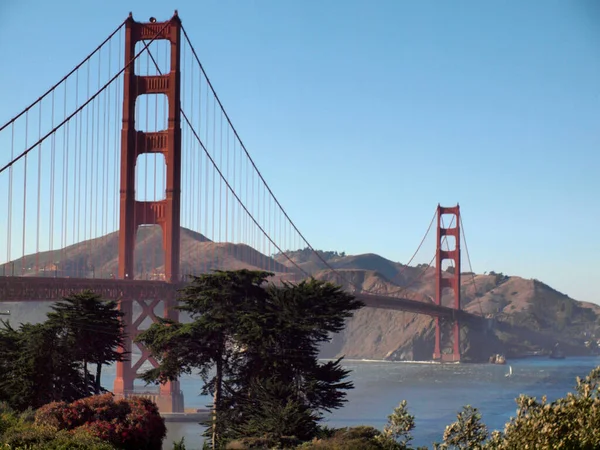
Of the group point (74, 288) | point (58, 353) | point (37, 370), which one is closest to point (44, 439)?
point (37, 370)

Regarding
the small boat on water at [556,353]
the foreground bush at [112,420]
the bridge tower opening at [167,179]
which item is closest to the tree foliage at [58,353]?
the foreground bush at [112,420]

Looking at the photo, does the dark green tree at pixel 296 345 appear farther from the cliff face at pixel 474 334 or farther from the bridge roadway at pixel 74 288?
the cliff face at pixel 474 334

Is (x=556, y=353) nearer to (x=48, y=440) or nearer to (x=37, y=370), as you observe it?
(x=37, y=370)

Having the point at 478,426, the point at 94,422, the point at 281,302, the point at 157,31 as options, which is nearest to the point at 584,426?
the point at 478,426

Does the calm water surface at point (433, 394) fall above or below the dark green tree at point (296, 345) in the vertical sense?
below

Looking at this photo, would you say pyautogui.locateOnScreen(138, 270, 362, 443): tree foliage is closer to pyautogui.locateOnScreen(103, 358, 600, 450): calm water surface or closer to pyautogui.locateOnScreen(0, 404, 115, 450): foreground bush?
pyautogui.locateOnScreen(0, 404, 115, 450): foreground bush

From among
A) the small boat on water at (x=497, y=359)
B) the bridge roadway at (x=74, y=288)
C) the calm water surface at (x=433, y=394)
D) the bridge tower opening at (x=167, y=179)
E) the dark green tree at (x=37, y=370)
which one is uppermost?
the bridge tower opening at (x=167, y=179)

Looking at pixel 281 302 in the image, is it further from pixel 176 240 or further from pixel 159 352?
pixel 176 240
